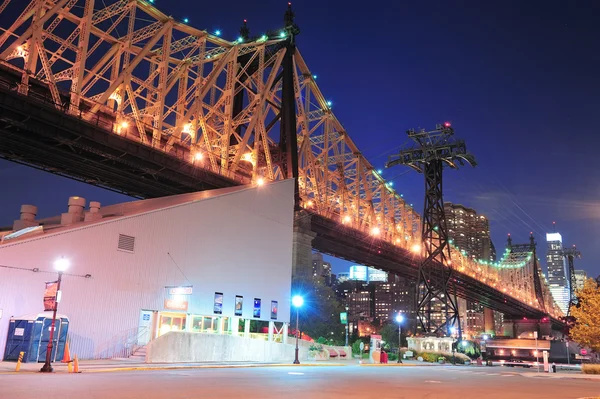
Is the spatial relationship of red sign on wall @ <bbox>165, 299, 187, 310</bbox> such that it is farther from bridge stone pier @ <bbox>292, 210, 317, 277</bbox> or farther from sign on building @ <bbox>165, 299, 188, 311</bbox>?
bridge stone pier @ <bbox>292, 210, 317, 277</bbox>

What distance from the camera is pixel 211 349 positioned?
3453 cm

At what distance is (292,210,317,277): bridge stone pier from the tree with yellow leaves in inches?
1166

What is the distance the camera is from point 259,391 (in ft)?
54.4

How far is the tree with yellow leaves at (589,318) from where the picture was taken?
142ft

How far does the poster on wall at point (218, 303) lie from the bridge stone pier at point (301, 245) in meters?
24.2

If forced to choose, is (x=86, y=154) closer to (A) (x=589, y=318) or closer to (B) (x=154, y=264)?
(B) (x=154, y=264)

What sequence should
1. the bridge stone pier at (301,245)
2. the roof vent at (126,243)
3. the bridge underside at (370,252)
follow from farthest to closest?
the bridge underside at (370,252) → the bridge stone pier at (301,245) → the roof vent at (126,243)

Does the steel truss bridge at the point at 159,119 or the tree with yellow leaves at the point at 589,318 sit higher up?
the steel truss bridge at the point at 159,119

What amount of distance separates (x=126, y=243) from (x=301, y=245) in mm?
32291

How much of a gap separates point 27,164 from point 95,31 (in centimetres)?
1396

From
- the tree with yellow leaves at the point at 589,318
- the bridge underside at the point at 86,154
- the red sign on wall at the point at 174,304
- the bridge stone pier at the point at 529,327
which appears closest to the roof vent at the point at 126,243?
the red sign on wall at the point at 174,304

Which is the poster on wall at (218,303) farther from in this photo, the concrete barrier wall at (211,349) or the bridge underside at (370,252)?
the bridge underside at (370,252)

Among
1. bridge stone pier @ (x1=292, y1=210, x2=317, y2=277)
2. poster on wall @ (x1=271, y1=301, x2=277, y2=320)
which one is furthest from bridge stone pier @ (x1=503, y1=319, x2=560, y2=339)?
poster on wall @ (x1=271, y1=301, x2=277, y2=320)

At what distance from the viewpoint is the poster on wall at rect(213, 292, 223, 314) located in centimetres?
3828
